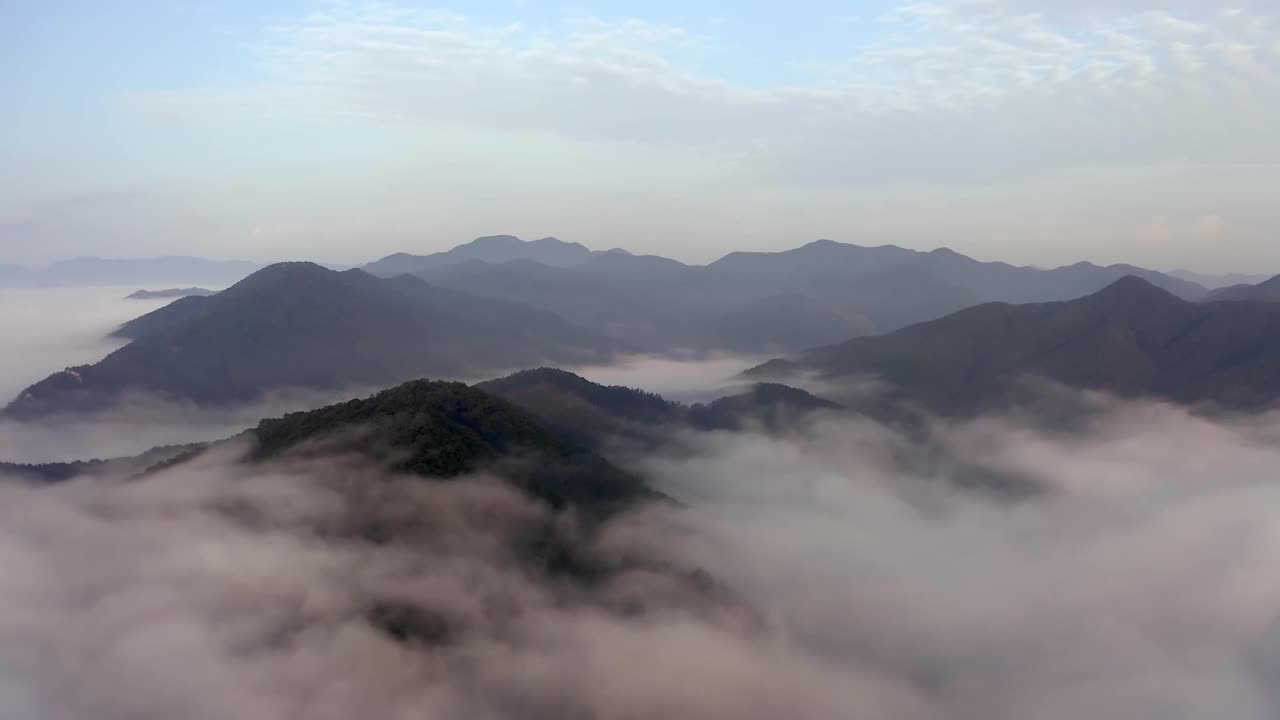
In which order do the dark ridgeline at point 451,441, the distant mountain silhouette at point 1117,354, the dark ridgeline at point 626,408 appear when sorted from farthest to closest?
the distant mountain silhouette at point 1117,354, the dark ridgeline at point 626,408, the dark ridgeline at point 451,441

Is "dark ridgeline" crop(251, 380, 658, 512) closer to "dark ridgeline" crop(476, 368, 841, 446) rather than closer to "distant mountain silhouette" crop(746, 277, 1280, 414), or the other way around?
"dark ridgeline" crop(476, 368, 841, 446)

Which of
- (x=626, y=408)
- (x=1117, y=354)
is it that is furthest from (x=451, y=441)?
(x=1117, y=354)

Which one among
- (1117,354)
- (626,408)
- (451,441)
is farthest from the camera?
(1117,354)

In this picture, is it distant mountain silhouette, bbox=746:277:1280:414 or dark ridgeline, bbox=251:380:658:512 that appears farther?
distant mountain silhouette, bbox=746:277:1280:414

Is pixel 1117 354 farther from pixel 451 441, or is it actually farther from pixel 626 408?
pixel 451 441

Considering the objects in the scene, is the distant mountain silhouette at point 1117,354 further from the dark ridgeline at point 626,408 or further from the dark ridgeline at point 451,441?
the dark ridgeline at point 451,441

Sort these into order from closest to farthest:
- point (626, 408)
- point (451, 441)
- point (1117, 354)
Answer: point (451, 441)
point (626, 408)
point (1117, 354)

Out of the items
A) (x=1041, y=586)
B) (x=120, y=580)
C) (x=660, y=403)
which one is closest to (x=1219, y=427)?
(x=1041, y=586)

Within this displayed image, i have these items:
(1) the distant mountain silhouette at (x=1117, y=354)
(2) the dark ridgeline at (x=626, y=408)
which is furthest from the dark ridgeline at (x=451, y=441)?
(1) the distant mountain silhouette at (x=1117, y=354)

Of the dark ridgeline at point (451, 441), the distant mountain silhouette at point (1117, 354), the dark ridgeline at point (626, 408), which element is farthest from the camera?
the distant mountain silhouette at point (1117, 354)

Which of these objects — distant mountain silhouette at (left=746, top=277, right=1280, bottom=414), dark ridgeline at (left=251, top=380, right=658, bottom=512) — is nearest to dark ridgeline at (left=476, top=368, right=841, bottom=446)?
dark ridgeline at (left=251, top=380, right=658, bottom=512)
